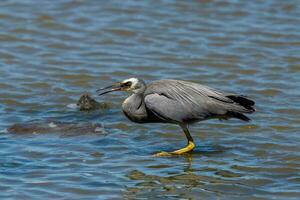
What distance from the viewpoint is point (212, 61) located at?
48.6 feet

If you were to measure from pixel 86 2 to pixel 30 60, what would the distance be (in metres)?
3.72

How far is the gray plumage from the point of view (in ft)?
34.6

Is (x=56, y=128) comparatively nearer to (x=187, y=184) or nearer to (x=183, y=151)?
(x=183, y=151)

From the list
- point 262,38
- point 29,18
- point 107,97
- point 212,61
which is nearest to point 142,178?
point 107,97

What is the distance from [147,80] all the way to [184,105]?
3250 mm

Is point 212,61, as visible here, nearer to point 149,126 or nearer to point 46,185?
point 149,126

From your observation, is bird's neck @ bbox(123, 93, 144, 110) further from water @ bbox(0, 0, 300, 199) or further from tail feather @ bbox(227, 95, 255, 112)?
tail feather @ bbox(227, 95, 255, 112)

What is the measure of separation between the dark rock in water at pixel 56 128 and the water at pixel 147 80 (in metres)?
0.14

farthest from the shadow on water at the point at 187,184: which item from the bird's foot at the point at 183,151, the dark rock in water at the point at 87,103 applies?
the dark rock in water at the point at 87,103

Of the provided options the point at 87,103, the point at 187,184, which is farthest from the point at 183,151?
the point at 87,103

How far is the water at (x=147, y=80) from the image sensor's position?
937 centimetres

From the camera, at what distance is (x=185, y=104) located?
1062cm

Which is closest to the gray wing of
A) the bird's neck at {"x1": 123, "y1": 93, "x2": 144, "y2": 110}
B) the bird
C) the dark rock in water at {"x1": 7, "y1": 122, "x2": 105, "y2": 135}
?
the bird

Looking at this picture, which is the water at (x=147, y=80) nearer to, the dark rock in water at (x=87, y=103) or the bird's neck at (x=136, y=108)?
the dark rock in water at (x=87, y=103)
